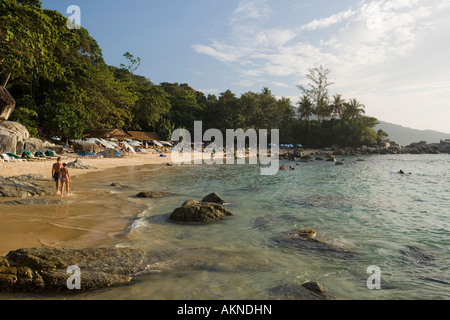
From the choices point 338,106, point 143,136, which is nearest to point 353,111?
point 338,106

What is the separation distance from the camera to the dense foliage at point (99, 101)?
2020 centimetres

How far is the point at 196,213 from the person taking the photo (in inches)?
349

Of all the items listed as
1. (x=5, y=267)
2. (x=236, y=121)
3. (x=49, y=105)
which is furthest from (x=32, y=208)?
(x=236, y=121)

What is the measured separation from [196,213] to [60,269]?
4816 mm

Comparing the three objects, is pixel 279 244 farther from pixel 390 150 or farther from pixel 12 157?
pixel 390 150

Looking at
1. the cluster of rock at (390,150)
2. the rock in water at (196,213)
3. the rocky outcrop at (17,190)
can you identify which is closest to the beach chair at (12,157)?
the rocky outcrop at (17,190)

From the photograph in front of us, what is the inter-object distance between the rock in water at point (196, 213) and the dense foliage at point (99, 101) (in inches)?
674

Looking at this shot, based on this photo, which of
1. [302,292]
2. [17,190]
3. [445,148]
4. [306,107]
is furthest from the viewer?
[306,107]

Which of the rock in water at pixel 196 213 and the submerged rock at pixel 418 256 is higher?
the rock in water at pixel 196 213

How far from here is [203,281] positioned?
4836 mm

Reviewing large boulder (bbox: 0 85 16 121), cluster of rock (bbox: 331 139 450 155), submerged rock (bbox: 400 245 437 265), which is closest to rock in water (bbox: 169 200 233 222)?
submerged rock (bbox: 400 245 437 265)

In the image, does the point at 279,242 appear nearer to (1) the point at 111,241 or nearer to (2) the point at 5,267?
(1) the point at 111,241

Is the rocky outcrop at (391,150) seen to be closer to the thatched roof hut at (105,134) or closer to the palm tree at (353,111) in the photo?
the palm tree at (353,111)

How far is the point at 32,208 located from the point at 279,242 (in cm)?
799
